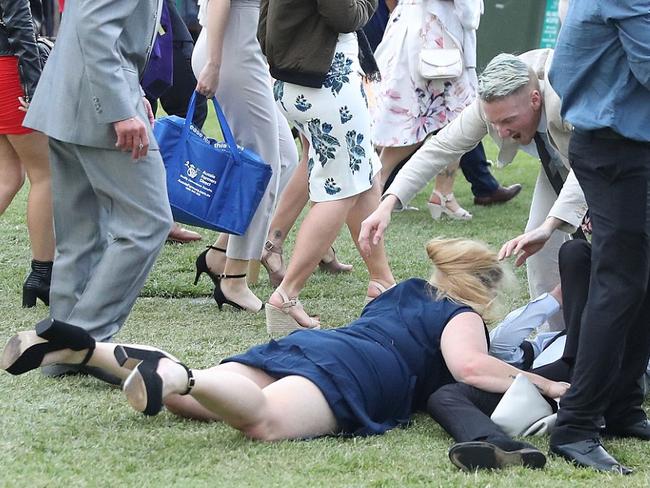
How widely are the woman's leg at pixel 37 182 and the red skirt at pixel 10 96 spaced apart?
0.07 meters

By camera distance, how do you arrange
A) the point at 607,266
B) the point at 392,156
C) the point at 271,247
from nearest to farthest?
the point at 607,266 < the point at 271,247 < the point at 392,156

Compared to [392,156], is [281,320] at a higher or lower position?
higher

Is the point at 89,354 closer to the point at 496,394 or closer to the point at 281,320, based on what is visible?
the point at 496,394

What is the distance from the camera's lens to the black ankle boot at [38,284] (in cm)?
539

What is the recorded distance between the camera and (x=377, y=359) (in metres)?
3.70

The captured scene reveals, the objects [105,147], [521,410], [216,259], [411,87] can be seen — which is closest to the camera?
[521,410]

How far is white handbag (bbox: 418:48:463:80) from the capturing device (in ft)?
24.1

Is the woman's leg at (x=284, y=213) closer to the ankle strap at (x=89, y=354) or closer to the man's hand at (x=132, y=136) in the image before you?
the man's hand at (x=132, y=136)

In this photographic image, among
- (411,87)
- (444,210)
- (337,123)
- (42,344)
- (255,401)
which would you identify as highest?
(337,123)

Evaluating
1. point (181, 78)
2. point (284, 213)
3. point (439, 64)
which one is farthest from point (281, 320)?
point (439, 64)

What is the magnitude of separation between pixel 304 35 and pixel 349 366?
180 centimetres

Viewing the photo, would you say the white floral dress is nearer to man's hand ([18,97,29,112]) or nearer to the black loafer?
man's hand ([18,97,29,112])

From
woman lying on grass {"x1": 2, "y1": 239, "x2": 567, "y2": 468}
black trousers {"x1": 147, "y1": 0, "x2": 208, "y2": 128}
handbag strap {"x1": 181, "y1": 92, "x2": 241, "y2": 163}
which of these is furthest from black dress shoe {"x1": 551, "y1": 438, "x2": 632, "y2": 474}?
black trousers {"x1": 147, "y1": 0, "x2": 208, "y2": 128}

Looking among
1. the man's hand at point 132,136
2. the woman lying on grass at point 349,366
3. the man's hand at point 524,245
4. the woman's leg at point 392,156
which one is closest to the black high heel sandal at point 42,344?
the woman lying on grass at point 349,366
